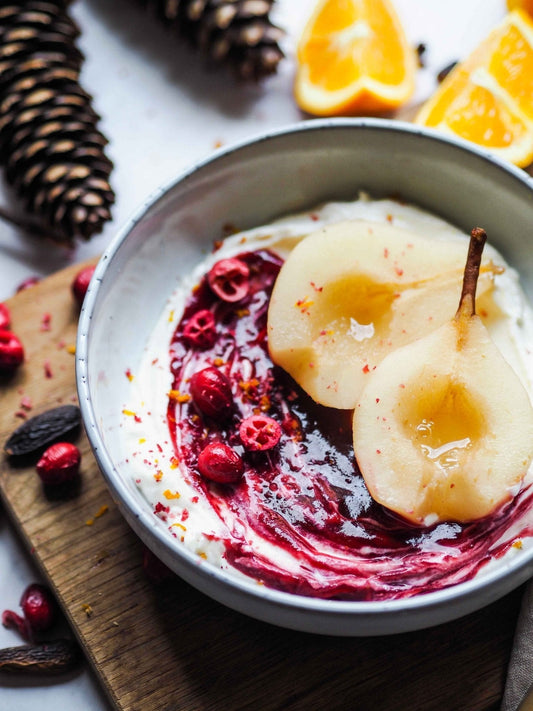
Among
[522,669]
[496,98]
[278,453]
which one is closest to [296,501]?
[278,453]

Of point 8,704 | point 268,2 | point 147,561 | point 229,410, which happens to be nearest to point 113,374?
point 229,410

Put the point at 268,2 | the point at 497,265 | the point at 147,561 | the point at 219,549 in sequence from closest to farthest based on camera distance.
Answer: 1. the point at 219,549
2. the point at 147,561
3. the point at 497,265
4. the point at 268,2

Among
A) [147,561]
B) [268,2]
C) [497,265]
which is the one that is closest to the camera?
[147,561]

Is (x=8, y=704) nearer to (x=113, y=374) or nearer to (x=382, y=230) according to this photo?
(x=113, y=374)

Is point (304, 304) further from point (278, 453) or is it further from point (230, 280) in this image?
point (278, 453)

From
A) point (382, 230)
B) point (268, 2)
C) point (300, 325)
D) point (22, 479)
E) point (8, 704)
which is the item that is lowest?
point (8, 704)

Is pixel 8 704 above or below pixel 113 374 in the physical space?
below

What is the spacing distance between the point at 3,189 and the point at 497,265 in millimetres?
1460

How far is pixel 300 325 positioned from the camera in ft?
5.80

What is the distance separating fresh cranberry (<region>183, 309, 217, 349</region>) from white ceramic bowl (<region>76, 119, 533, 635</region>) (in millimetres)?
121

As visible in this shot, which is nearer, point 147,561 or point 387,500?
point 387,500

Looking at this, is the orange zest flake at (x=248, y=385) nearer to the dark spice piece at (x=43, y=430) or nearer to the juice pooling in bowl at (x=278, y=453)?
the juice pooling in bowl at (x=278, y=453)

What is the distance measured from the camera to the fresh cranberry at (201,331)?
186cm

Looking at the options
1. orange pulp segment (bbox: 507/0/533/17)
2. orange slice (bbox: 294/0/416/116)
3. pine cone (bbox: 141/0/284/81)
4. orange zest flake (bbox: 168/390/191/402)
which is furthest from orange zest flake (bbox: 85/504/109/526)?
orange pulp segment (bbox: 507/0/533/17)
